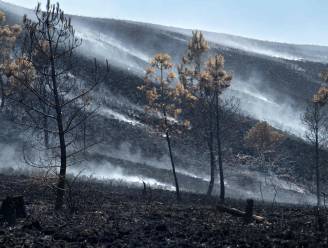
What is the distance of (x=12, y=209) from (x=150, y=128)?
39113 mm

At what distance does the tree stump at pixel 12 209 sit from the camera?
1477 cm

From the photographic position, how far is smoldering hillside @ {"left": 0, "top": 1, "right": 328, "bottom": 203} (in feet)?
156

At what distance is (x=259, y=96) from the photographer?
294ft

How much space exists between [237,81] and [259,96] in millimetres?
9039

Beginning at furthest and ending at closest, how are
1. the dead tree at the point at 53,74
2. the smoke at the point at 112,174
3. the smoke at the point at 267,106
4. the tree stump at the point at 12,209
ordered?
the smoke at the point at 267,106 → the smoke at the point at 112,174 → the dead tree at the point at 53,74 → the tree stump at the point at 12,209

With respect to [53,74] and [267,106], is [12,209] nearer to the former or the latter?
[53,74]

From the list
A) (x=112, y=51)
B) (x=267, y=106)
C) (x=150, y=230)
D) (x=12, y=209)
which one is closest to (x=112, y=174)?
(x=12, y=209)

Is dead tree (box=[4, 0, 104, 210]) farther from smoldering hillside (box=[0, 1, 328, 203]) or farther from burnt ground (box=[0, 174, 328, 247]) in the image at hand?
smoldering hillside (box=[0, 1, 328, 203])

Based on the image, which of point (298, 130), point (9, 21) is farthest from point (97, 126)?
point (9, 21)

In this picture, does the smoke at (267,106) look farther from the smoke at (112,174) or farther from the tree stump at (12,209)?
the tree stump at (12,209)

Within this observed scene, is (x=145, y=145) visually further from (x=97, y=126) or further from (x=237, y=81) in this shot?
(x=237, y=81)

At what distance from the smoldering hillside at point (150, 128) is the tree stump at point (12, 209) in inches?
848

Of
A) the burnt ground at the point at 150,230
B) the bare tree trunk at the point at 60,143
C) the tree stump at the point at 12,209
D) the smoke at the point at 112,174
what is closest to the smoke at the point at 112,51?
the smoke at the point at 112,174

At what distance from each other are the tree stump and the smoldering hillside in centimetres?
2154
